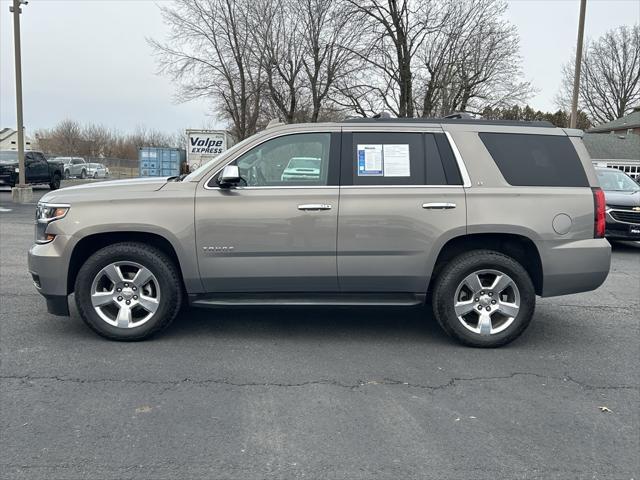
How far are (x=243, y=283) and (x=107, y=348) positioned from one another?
4.16 feet

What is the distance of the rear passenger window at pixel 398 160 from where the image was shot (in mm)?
4770

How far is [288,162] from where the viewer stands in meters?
4.82

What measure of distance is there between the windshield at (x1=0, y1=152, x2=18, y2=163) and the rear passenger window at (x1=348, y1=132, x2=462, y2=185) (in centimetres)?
2104

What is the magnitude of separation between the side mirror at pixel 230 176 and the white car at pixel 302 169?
429 millimetres

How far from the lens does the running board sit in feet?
15.6

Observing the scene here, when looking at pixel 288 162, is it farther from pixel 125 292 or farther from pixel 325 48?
pixel 325 48

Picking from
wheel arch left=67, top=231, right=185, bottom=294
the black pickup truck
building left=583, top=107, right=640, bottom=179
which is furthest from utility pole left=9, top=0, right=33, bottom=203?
building left=583, top=107, right=640, bottom=179

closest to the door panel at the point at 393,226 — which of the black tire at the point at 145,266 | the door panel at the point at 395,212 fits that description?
the door panel at the point at 395,212

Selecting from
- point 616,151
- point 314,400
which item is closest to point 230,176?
point 314,400

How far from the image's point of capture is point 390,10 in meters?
26.0

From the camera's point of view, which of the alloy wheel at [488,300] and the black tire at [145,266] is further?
the alloy wheel at [488,300]

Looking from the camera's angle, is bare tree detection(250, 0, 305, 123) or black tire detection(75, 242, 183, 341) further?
bare tree detection(250, 0, 305, 123)

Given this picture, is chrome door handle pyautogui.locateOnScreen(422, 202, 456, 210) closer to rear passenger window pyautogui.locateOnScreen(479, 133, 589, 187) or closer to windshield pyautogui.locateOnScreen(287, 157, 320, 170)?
rear passenger window pyautogui.locateOnScreen(479, 133, 589, 187)

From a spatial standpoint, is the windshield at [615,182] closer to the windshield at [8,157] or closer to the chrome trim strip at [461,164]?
the chrome trim strip at [461,164]
